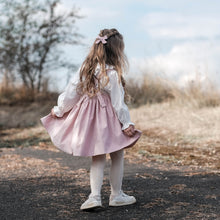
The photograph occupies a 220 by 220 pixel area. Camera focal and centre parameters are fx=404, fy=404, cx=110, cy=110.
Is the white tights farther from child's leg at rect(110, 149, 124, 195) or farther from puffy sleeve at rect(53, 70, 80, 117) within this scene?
puffy sleeve at rect(53, 70, 80, 117)

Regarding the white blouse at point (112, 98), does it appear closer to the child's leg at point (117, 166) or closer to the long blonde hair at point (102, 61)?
the long blonde hair at point (102, 61)

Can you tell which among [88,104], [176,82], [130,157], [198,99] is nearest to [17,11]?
[176,82]

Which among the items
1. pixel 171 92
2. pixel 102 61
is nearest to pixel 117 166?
pixel 102 61

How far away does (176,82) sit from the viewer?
1166 cm

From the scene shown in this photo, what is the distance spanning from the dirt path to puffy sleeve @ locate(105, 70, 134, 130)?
819 millimetres

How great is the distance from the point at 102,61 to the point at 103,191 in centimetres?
152

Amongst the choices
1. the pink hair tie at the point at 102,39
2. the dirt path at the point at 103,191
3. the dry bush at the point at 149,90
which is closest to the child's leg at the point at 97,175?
the dirt path at the point at 103,191

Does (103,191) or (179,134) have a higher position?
(103,191)

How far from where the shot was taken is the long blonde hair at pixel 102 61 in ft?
11.4

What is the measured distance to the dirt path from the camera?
3553 mm

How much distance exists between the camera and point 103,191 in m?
4.31

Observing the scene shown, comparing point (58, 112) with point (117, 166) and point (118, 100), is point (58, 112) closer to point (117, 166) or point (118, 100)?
point (118, 100)

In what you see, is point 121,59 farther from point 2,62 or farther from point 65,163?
point 2,62

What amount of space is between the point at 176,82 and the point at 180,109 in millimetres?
1087
